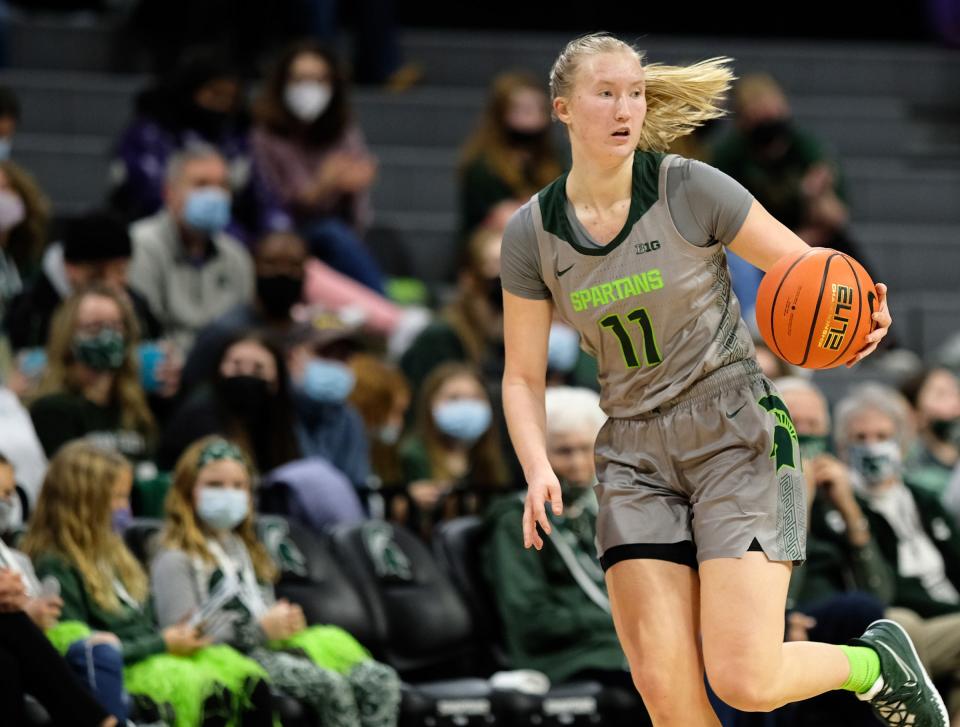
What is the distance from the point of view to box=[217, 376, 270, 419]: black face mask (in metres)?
6.80

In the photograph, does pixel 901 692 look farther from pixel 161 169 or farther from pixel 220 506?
pixel 161 169

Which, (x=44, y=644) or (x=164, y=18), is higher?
(x=164, y=18)

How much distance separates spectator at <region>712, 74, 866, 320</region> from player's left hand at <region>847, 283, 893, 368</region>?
5180 mm

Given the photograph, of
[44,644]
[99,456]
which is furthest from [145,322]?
[44,644]

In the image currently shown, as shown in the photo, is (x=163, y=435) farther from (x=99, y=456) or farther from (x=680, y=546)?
(x=680, y=546)

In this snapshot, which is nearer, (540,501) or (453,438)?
(540,501)

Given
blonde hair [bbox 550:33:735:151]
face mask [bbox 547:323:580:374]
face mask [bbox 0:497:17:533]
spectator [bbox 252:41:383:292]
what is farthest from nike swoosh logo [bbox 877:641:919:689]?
spectator [bbox 252:41:383:292]

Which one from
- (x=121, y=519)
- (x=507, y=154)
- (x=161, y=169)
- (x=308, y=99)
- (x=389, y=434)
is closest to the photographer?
(x=121, y=519)

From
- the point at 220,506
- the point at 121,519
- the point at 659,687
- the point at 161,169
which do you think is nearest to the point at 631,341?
the point at 659,687

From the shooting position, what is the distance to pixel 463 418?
24.1 feet

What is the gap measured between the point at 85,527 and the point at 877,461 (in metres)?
3.15

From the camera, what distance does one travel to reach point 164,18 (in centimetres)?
1039

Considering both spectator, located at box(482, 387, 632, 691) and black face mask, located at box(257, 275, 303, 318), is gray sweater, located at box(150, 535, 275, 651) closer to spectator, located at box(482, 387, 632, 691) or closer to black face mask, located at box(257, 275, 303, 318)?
spectator, located at box(482, 387, 632, 691)

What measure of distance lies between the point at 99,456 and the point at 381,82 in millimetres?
5582
